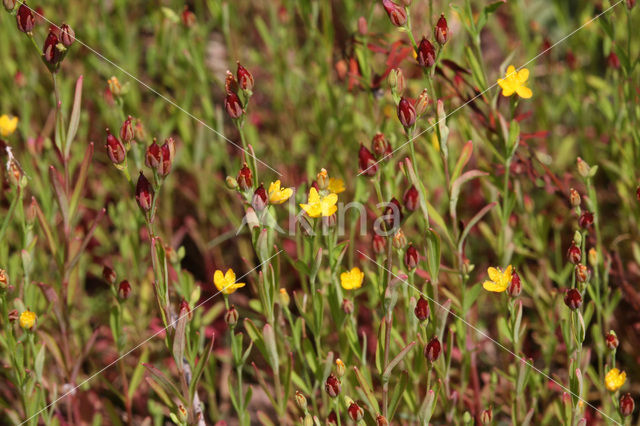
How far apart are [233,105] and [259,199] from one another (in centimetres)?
22

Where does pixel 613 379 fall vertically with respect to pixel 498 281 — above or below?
below

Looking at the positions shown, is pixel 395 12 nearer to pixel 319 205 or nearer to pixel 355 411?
pixel 319 205

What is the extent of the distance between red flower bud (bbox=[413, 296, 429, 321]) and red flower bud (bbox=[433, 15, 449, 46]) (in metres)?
0.56

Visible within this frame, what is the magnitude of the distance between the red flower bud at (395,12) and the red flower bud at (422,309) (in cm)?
61

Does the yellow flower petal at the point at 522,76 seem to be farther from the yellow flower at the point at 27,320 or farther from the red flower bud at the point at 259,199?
the yellow flower at the point at 27,320

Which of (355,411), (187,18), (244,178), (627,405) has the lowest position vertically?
(627,405)

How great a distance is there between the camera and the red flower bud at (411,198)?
157 cm

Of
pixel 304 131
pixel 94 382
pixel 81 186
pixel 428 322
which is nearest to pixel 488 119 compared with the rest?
pixel 428 322

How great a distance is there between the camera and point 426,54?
1513 mm

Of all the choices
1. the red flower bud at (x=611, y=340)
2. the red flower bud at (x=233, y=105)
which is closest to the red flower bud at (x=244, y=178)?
the red flower bud at (x=233, y=105)

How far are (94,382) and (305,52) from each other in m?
1.47

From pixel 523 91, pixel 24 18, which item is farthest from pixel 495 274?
pixel 24 18

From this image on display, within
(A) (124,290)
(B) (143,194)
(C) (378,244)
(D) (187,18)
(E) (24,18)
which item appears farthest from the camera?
(D) (187,18)

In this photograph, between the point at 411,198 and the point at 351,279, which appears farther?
the point at 351,279
